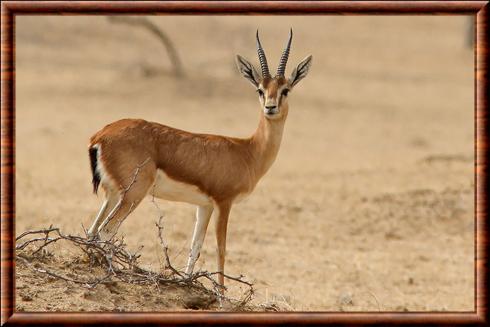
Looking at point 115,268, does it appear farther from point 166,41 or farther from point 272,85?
point 166,41

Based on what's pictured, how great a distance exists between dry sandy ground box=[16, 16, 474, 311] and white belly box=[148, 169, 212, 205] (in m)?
0.76

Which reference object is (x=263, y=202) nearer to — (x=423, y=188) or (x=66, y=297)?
(x=423, y=188)

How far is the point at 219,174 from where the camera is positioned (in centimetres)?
858

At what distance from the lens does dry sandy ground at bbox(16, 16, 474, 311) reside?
10.7 metres

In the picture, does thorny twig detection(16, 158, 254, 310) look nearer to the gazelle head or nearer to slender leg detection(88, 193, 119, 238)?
slender leg detection(88, 193, 119, 238)

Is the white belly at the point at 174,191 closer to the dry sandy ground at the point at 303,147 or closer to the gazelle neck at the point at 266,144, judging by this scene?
the gazelle neck at the point at 266,144

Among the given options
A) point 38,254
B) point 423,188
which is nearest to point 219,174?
point 38,254

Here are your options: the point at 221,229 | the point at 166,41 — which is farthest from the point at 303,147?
the point at 221,229

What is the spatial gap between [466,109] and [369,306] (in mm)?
16346

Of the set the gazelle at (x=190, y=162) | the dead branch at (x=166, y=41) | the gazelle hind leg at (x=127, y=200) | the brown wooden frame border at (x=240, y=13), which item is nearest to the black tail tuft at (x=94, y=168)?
the gazelle at (x=190, y=162)

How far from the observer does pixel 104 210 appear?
803 cm

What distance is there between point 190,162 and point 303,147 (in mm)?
11774

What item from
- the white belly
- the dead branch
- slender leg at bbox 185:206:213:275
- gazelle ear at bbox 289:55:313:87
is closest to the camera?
the white belly

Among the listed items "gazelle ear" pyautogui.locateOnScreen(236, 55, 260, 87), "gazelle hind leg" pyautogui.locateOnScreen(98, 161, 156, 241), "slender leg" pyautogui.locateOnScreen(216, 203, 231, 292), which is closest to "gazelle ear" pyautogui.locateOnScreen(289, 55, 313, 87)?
"gazelle ear" pyautogui.locateOnScreen(236, 55, 260, 87)
